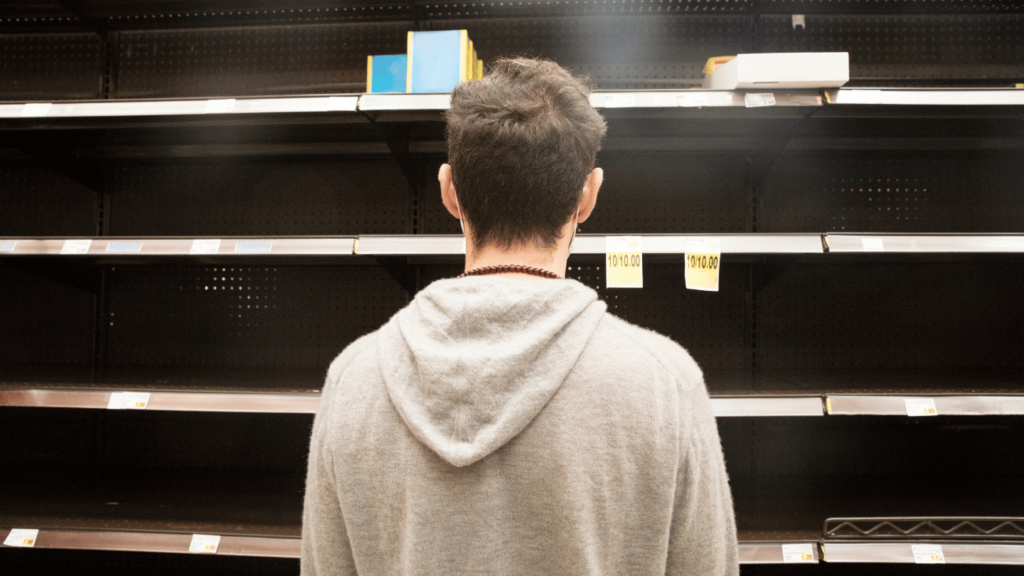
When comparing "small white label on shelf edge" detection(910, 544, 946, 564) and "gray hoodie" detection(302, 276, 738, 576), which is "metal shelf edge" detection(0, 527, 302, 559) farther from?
"small white label on shelf edge" detection(910, 544, 946, 564)

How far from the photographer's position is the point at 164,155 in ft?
6.89

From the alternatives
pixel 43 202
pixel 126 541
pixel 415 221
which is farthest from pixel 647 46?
pixel 43 202

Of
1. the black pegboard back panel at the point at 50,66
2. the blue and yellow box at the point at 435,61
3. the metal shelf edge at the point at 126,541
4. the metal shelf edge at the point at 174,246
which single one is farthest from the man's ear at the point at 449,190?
the black pegboard back panel at the point at 50,66

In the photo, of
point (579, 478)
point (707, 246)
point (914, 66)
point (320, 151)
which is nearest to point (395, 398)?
point (579, 478)

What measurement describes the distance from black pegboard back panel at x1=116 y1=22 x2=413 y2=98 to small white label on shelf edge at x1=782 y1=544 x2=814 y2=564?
2131mm

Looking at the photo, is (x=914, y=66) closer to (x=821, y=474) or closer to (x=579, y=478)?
(x=821, y=474)

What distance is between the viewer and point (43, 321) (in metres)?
2.14

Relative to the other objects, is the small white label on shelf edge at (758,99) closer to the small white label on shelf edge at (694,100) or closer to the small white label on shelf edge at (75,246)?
the small white label on shelf edge at (694,100)

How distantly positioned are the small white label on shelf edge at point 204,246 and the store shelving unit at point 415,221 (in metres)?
0.23

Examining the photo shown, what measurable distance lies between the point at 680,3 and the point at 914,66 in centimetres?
96

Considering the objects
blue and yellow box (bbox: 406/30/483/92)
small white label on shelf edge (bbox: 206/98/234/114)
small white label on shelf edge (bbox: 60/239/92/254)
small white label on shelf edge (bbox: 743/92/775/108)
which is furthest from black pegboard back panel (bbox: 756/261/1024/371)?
small white label on shelf edge (bbox: 60/239/92/254)

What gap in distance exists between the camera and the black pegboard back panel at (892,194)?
6.53 ft

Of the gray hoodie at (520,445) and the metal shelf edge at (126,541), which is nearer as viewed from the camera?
the gray hoodie at (520,445)

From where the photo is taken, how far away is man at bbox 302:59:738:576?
0.53m
